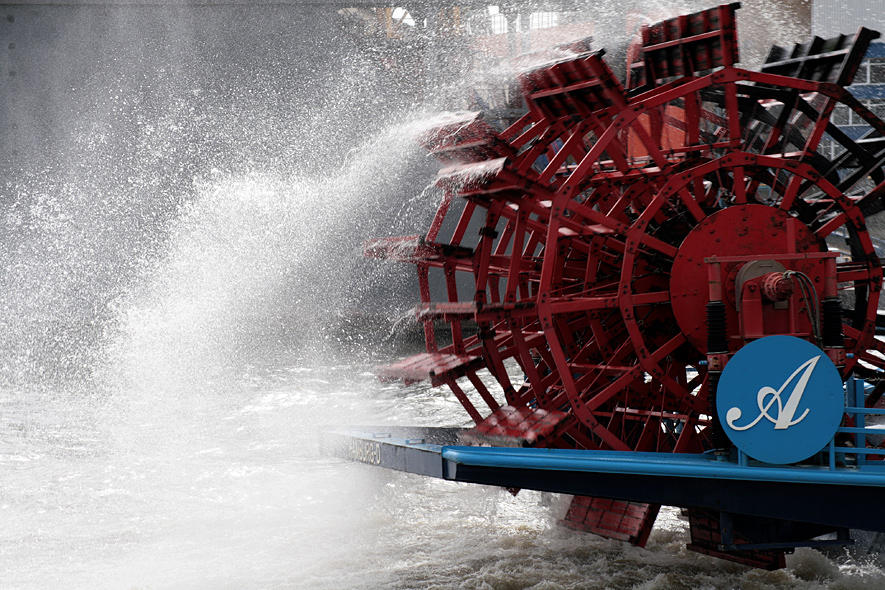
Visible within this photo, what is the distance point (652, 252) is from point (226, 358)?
9.23 metres

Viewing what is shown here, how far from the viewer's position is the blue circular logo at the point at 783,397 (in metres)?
3.54

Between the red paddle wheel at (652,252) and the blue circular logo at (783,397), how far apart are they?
0.69 ft

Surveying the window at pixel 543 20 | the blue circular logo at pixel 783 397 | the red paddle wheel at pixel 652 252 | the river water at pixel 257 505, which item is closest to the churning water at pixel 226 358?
the river water at pixel 257 505

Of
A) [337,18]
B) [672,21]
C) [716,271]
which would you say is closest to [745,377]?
[716,271]

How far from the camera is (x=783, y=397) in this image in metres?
3.56

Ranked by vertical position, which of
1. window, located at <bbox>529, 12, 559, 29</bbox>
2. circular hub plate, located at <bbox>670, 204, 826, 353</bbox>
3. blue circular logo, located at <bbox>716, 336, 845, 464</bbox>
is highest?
window, located at <bbox>529, 12, 559, 29</bbox>

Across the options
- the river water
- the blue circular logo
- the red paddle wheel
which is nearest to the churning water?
the river water

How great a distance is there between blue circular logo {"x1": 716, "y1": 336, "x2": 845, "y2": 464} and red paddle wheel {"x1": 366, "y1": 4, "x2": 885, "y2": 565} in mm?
211

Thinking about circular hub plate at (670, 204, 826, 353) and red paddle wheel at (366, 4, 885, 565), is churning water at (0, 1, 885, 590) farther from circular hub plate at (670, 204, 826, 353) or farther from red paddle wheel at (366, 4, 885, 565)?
circular hub plate at (670, 204, 826, 353)

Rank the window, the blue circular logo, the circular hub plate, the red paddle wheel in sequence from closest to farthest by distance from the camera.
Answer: the blue circular logo < the red paddle wheel < the circular hub plate < the window

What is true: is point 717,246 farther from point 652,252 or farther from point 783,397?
point 783,397

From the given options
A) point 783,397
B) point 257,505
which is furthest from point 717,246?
point 257,505

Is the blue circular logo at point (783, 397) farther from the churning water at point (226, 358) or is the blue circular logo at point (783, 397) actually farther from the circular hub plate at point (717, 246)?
the churning water at point (226, 358)

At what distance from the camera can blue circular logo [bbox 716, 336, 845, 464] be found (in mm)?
3541
